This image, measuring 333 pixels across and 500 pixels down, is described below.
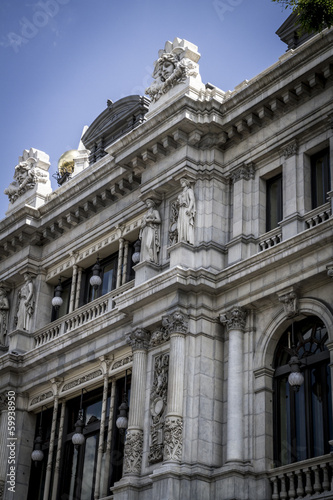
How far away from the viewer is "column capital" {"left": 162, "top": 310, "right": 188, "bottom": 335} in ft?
102

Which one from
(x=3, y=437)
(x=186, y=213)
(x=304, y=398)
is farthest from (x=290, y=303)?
(x=3, y=437)

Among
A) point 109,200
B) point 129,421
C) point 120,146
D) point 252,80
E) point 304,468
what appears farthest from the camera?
point 109,200

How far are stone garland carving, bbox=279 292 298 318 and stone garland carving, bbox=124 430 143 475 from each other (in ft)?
19.5

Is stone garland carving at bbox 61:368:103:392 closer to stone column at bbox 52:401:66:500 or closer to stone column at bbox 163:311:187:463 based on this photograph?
stone column at bbox 52:401:66:500

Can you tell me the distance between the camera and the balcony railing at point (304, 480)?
26547 millimetres

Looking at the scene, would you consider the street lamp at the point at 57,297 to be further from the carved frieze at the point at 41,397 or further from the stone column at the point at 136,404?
A: the stone column at the point at 136,404

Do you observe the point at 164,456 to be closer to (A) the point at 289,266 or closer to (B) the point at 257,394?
(B) the point at 257,394

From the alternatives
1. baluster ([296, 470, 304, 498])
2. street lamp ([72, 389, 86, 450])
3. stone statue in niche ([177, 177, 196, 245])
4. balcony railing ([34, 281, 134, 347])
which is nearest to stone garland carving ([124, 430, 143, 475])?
street lamp ([72, 389, 86, 450])

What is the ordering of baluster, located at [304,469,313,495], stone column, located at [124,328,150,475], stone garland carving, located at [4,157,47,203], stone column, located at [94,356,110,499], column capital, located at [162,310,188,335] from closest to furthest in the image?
→ baluster, located at [304,469,313,495] → stone column, located at [124,328,150,475] → column capital, located at [162,310,188,335] → stone column, located at [94,356,110,499] → stone garland carving, located at [4,157,47,203]

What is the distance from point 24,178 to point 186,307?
15320mm

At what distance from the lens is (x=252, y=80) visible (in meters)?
34.2

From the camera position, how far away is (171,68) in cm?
3656

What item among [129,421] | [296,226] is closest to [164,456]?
[129,421]

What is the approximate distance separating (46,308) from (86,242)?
3.52m
